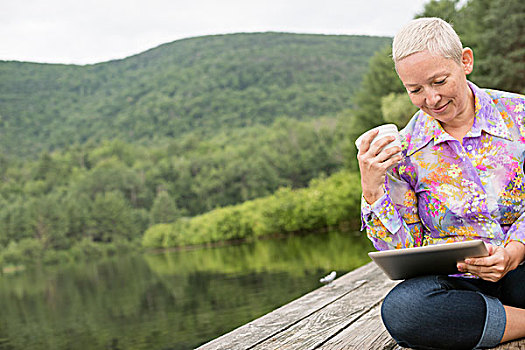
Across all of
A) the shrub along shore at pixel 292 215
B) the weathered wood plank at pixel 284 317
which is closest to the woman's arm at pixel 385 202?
the weathered wood plank at pixel 284 317

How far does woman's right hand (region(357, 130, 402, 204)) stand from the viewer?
4.38 ft

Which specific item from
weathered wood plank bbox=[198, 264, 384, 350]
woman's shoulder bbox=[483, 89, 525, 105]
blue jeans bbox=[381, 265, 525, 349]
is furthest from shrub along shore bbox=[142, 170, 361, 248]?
blue jeans bbox=[381, 265, 525, 349]

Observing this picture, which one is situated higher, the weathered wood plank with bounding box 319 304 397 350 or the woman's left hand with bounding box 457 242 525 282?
the woman's left hand with bounding box 457 242 525 282

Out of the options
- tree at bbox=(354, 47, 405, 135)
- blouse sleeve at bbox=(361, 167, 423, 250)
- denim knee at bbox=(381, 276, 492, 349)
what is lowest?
denim knee at bbox=(381, 276, 492, 349)

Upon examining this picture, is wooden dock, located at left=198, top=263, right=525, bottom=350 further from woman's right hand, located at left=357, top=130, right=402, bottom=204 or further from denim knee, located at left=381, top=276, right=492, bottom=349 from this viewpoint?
woman's right hand, located at left=357, top=130, right=402, bottom=204

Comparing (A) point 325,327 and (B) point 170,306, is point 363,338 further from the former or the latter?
(B) point 170,306

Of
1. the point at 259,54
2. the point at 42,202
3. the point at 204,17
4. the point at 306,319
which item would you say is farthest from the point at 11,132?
the point at 306,319

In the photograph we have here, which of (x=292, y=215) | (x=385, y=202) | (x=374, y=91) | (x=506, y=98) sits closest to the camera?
(x=385, y=202)

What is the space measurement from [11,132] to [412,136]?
6186cm

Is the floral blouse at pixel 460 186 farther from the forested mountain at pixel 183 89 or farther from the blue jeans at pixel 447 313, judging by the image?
the forested mountain at pixel 183 89

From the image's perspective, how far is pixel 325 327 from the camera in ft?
5.83

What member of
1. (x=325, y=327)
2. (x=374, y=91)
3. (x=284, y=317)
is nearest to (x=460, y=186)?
(x=325, y=327)

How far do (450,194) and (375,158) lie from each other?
0.82ft

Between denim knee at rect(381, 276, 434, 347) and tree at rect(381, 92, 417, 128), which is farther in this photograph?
tree at rect(381, 92, 417, 128)
